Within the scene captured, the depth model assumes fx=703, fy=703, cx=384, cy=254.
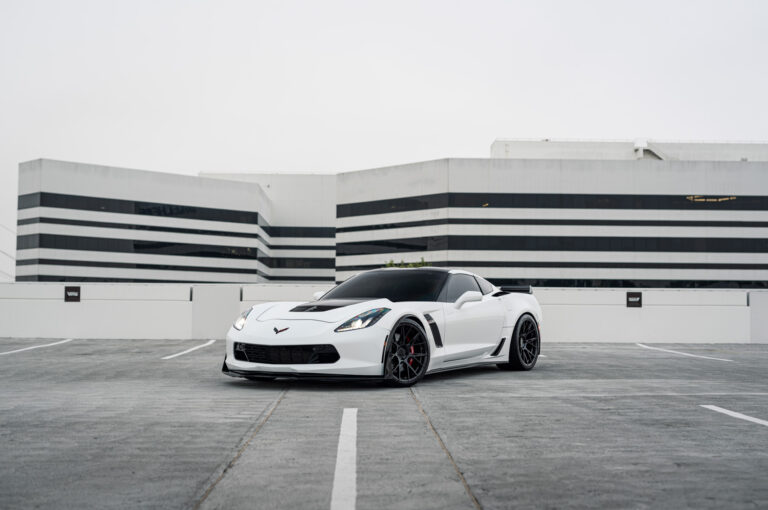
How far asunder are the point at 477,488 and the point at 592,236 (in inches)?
3017

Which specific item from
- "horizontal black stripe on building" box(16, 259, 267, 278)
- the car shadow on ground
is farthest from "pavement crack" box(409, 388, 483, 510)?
"horizontal black stripe on building" box(16, 259, 267, 278)

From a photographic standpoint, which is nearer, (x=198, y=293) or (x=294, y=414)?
(x=294, y=414)

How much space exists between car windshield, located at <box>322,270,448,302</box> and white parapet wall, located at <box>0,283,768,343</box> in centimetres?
740

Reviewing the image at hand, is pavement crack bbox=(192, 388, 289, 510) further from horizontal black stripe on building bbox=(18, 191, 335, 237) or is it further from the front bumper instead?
horizontal black stripe on building bbox=(18, 191, 335, 237)

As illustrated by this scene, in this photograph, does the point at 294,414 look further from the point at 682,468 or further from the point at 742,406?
the point at 742,406

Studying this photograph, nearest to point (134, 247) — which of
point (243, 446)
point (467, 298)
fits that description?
point (467, 298)

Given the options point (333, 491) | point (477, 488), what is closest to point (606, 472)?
point (477, 488)

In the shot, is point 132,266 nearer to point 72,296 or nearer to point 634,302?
point 72,296

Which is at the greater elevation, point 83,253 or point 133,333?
point 83,253

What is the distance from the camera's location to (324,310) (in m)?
7.01

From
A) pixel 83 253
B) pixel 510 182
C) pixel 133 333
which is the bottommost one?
pixel 133 333

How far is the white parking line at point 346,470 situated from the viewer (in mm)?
2951

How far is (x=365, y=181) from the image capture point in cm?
8512

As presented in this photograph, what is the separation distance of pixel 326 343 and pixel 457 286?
2216mm
